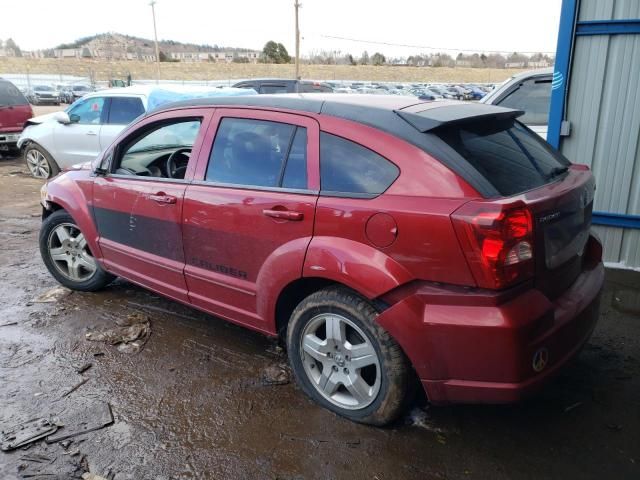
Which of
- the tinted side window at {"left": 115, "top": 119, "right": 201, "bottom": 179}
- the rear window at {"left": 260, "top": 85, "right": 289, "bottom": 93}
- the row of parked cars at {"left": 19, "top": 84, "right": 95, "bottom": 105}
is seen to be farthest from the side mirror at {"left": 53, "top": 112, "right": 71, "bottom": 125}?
the row of parked cars at {"left": 19, "top": 84, "right": 95, "bottom": 105}

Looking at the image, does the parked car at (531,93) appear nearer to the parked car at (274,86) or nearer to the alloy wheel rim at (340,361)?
the alloy wheel rim at (340,361)

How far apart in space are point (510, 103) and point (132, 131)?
15.8 ft

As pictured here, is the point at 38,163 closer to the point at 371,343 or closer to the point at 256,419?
the point at 256,419

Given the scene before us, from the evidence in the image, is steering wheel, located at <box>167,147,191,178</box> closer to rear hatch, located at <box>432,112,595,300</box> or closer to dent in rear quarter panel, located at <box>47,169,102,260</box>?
dent in rear quarter panel, located at <box>47,169,102,260</box>

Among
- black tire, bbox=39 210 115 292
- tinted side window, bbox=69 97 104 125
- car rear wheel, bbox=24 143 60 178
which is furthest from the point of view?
car rear wheel, bbox=24 143 60 178

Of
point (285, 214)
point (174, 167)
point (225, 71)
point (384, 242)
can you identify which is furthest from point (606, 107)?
point (225, 71)

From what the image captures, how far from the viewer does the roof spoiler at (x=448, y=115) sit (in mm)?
2561

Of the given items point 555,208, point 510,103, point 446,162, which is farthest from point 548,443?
point 510,103

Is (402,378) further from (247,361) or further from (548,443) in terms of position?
(247,361)

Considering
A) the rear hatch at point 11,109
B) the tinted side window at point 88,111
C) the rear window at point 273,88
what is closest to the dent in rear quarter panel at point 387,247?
the tinted side window at point 88,111

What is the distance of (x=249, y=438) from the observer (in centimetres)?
279

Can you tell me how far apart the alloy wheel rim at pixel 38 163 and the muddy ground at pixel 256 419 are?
22.9 feet

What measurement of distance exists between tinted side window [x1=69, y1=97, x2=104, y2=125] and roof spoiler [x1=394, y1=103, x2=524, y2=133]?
24.7ft

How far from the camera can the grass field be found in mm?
57844
